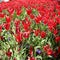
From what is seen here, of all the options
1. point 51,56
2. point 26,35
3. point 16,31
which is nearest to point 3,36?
point 16,31

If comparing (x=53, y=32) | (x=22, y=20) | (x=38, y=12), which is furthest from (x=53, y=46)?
(x=38, y=12)

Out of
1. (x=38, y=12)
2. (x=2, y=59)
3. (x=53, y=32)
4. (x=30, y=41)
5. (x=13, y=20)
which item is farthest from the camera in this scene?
(x=38, y=12)

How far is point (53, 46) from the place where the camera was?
5684 mm

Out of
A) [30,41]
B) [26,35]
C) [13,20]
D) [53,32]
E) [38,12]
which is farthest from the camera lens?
[38,12]

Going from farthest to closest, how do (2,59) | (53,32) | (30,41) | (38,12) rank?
(38,12), (53,32), (30,41), (2,59)

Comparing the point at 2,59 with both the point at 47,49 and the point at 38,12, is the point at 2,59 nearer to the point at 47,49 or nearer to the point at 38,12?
the point at 47,49

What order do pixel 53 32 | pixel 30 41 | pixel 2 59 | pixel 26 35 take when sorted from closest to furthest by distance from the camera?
pixel 2 59 → pixel 26 35 → pixel 30 41 → pixel 53 32

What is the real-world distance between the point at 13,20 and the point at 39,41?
123cm

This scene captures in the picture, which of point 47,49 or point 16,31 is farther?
point 16,31

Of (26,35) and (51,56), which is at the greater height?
(26,35)

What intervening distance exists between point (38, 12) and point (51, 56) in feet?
7.63

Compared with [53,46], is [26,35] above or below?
above

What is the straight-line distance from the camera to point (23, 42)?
520 cm

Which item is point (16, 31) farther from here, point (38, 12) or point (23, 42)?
point (38, 12)
